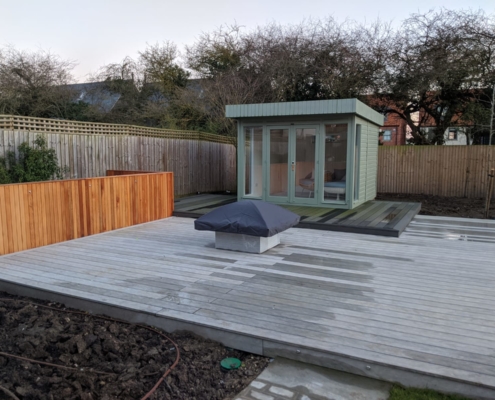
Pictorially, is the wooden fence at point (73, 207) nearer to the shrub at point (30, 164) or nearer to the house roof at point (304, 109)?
the shrub at point (30, 164)

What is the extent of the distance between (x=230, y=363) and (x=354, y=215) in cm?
538

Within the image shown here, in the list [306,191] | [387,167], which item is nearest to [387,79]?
[387,167]

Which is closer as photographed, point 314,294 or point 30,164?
point 314,294

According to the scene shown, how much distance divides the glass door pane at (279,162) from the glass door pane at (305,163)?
23 cm

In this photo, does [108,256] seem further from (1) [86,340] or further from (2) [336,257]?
(2) [336,257]

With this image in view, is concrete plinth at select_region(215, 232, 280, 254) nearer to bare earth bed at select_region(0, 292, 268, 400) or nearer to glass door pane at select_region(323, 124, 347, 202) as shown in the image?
bare earth bed at select_region(0, 292, 268, 400)

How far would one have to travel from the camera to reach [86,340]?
2.80 m

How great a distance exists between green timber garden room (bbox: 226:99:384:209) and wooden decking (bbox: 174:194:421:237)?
440mm

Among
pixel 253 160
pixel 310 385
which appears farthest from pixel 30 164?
pixel 310 385

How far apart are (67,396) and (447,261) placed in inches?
171

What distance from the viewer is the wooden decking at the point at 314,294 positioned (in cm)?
253

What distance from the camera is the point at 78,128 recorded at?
28.5 ft

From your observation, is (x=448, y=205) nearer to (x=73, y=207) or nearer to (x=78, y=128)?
(x=73, y=207)

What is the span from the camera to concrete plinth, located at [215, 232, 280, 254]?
508 cm
